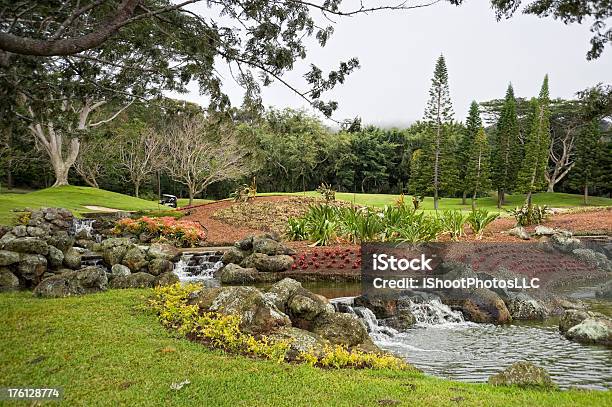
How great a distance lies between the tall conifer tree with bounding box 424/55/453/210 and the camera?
3522 centimetres

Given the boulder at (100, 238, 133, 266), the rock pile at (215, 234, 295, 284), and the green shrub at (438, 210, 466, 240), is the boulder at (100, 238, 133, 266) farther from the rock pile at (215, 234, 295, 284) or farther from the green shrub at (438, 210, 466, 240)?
the green shrub at (438, 210, 466, 240)

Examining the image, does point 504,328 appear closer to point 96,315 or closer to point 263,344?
point 263,344

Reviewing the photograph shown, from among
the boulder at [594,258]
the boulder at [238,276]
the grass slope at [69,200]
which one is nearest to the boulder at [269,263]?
the boulder at [238,276]

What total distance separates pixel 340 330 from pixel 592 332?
13.5 ft

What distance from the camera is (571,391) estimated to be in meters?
4.80

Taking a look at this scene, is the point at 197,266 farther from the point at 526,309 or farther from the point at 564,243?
the point at 564,243

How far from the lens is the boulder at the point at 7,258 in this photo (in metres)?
9.84

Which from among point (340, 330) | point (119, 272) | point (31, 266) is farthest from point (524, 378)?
point (31, 266)

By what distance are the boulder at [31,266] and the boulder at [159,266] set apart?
8.12 feet

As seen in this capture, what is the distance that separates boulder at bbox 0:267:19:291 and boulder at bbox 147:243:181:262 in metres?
3.45

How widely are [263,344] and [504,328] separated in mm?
5051

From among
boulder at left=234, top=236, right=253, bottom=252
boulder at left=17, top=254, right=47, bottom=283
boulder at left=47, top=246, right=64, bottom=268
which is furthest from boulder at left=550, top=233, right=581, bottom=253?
boulder at left=17, top=254, right=47, bottom=283

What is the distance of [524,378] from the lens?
196 inches

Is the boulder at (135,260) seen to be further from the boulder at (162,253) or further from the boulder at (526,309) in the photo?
the boulder at (526,309)
